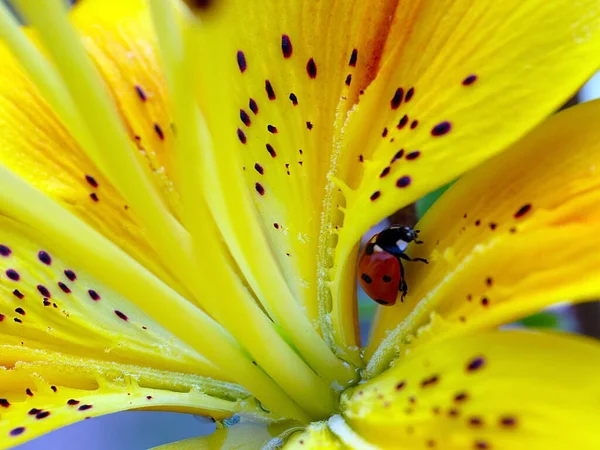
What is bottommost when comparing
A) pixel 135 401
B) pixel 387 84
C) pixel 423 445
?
pixel 423 445

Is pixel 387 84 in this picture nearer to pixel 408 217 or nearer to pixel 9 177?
pixel 408 217

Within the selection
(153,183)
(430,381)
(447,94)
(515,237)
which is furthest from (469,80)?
(153,183)

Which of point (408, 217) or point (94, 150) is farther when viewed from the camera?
point (408, 217)

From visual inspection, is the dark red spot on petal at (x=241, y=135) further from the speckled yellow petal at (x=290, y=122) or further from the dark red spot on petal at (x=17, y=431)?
the dark red spot on petal at (x=17, y=431)

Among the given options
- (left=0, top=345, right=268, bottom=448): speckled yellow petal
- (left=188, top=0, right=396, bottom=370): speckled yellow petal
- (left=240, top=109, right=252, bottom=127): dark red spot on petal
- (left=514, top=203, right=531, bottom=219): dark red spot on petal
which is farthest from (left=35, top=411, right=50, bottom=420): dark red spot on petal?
(left=514, top=203, right=531, bottom=219): dark red spot on petal

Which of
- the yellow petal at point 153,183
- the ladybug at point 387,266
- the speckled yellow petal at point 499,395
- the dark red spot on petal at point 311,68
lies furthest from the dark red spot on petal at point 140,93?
the speckled yellow petal at point 499,395

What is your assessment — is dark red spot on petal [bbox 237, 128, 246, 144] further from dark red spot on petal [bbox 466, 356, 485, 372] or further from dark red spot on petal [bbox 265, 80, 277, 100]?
dark red spot on petal [bbox 466, 356, 485, 372]

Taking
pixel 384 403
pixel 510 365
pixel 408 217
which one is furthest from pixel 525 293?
pixel 408 217

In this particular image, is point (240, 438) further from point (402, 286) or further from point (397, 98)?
point (397, 98)
